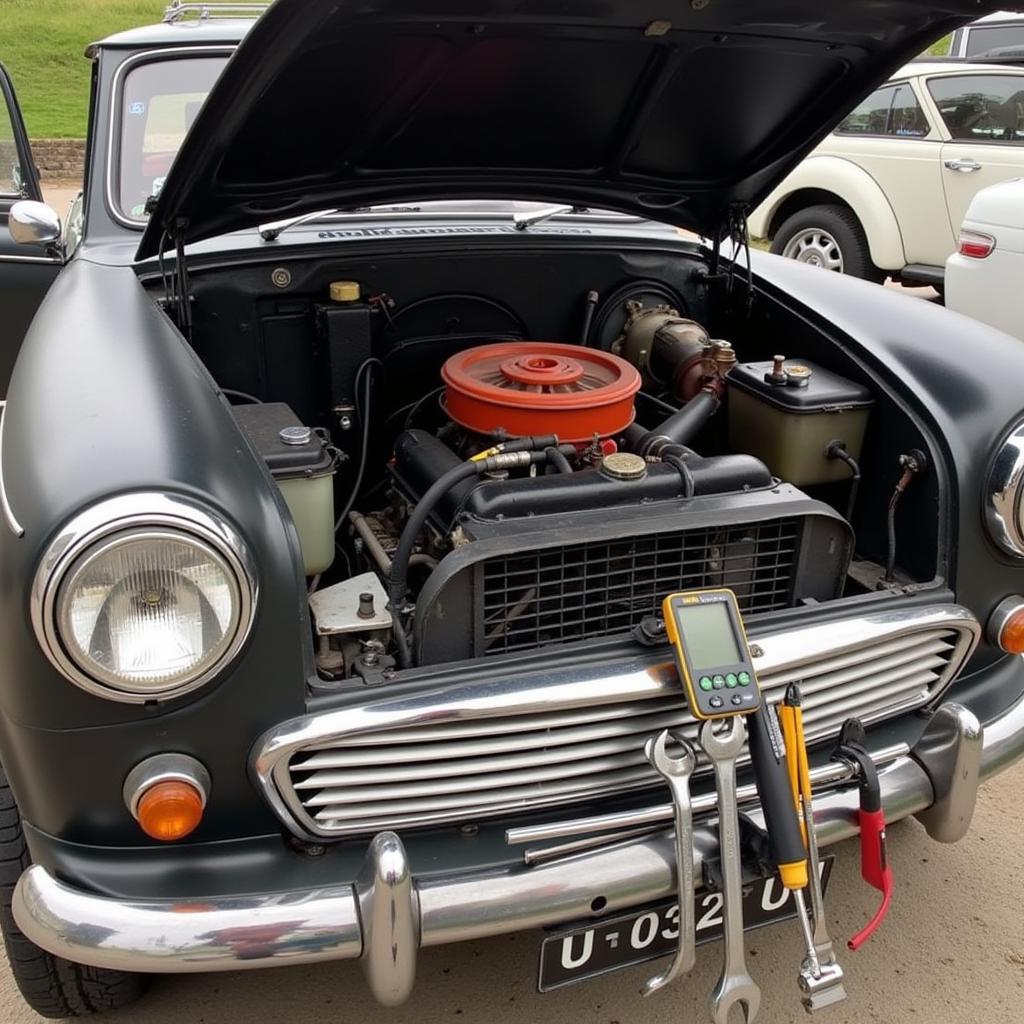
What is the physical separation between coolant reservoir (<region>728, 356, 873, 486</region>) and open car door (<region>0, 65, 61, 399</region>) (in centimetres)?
251

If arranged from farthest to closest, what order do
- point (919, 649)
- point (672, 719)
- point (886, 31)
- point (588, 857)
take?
point (886, 31)
point (919, 649)
point (672, 719)
point (588, 857)

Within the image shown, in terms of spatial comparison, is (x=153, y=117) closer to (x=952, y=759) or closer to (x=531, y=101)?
(x=531, y=101)

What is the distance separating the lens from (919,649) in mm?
1917

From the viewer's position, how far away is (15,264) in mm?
3512

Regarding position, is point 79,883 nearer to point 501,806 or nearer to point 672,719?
point 501,806

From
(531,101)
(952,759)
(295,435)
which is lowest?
(952,759)

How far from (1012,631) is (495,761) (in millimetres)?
1086

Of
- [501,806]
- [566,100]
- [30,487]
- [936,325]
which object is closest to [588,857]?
[501,806]

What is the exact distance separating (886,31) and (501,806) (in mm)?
1808

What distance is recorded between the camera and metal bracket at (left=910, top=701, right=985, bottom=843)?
1.78m

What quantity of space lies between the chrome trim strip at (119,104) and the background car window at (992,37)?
7340mm

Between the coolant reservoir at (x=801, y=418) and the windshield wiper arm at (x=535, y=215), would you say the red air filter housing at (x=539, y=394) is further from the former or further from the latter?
the windshield wiper arm at (x=535, y=215)

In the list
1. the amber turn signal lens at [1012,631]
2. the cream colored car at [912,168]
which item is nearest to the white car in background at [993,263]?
the cream colored car at [912,168]

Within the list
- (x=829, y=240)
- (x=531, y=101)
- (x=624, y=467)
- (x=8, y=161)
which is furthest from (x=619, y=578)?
(x=829, y=240)
